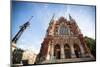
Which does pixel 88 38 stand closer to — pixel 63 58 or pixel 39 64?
pixel 63 58

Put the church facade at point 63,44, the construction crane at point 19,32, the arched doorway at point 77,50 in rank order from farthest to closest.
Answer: the arched doorway at point 77,50 < the church facade at point 63,44 < the construction crane at point 19,32

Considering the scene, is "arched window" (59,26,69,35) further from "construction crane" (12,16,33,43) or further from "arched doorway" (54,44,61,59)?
"construction crane" (12,16,33,43)

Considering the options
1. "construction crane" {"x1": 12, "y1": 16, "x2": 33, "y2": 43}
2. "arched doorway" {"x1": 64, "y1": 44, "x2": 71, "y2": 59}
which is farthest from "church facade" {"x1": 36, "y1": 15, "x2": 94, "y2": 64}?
"construction crane" {"x1": 12, "y1": 16, "x2": 33, "y2": 43}

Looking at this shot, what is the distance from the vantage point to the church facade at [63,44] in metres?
2.80

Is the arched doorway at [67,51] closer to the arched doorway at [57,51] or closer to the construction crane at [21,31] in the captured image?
the arched doorway at [57,51]

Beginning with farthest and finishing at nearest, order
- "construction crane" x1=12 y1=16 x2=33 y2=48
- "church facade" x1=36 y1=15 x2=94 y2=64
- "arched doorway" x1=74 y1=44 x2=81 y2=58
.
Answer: "arched doorway" x1=74 y1=44 x2=81 y2=58, "church facade" x1=36 y1=15 x2=94 y2=64, "construction crane" x1=12 y1=16 x2=33 y2=48

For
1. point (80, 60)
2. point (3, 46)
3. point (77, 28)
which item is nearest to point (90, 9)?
point (77, 28)

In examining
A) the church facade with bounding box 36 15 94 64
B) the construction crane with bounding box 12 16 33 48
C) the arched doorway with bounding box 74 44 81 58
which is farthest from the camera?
the arched doorway with bounding box 74 44 81 58

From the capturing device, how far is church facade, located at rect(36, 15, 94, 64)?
9.18ft

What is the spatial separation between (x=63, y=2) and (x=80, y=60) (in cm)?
91

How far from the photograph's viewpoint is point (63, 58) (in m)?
2.87

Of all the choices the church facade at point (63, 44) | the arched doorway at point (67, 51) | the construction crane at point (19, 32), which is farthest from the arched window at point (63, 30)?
the construction crane at point (19, 32)

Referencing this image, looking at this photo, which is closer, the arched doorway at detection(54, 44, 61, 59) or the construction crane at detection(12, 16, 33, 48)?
the construction crane at detection(12, 16, 33, 48)

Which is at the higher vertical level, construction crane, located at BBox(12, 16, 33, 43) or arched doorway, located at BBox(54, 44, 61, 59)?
construction crane, located at BBox(12, 16, 33, 43)
